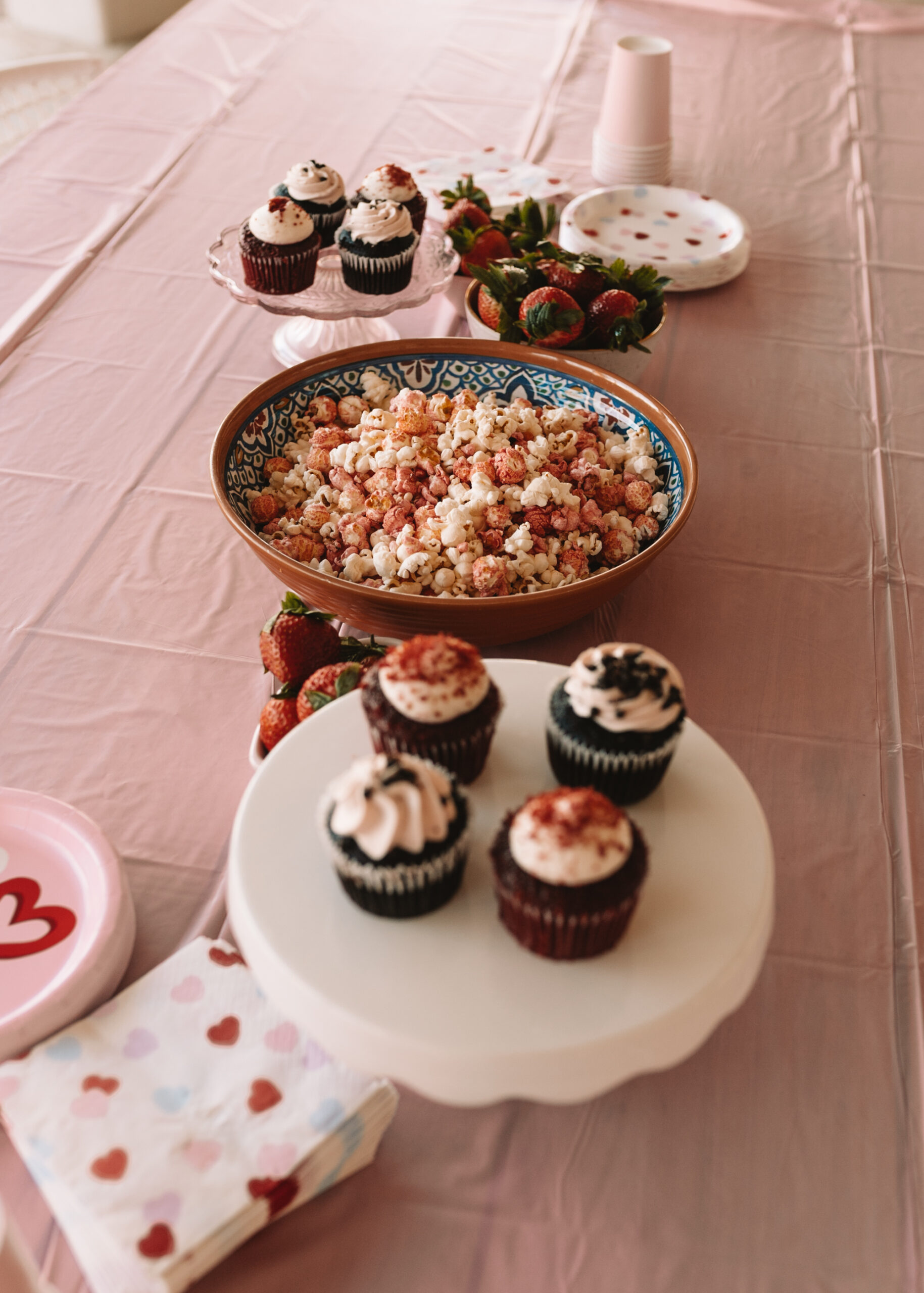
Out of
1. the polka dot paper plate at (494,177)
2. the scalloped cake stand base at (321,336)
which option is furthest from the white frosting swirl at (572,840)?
the polka dot paper plate at (494,177)

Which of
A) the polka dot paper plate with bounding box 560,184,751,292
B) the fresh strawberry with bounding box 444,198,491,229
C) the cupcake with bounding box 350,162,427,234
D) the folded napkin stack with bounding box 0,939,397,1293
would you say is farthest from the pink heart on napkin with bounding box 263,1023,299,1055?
the polka dot paper plate with bounding box 560,184,751,292

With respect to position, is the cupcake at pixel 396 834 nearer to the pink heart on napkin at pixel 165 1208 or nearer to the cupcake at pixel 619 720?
the cupcake at pixel 619 720

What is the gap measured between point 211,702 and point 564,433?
1.62 ft

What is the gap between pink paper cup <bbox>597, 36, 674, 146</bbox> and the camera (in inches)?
75.0

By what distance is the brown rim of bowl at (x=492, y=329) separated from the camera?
131cm

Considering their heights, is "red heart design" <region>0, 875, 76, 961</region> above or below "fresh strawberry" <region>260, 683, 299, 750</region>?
below

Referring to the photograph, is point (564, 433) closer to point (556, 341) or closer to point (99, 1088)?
point (556, 341)

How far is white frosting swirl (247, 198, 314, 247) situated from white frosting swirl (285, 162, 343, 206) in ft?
0.30

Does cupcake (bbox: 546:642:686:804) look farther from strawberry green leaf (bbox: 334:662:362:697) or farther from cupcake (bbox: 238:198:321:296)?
cupcake (bbox: 238:198:321:296)

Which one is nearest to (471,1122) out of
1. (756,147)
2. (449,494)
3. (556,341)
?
(449,494)

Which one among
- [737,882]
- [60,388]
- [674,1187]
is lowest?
[674,1187]

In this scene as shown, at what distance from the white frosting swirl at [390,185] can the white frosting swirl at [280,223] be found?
136 millimetres

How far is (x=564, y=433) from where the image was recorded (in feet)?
3.86

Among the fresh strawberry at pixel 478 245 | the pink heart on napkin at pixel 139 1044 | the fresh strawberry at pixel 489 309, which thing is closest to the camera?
the pink heart on napkin at pixel 139 1044
